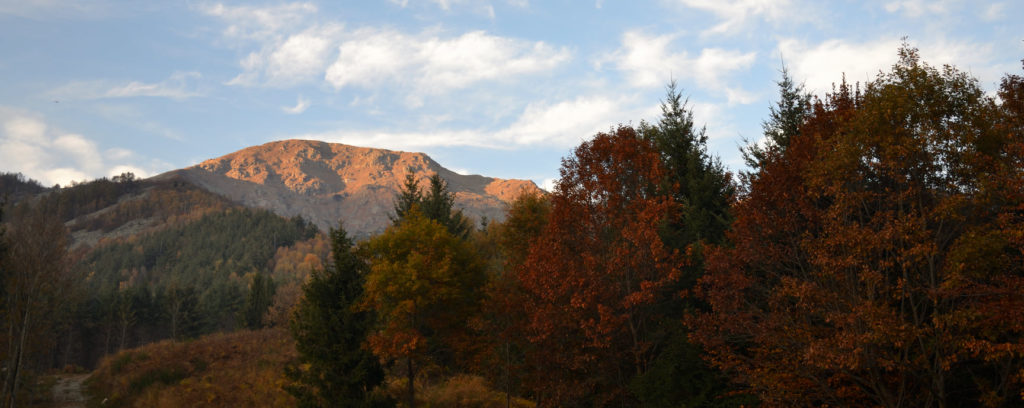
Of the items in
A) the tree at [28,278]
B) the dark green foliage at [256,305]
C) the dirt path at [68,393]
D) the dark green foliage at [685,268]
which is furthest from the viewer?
the dark green foliage at [256,305]

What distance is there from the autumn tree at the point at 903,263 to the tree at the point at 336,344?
11.9m

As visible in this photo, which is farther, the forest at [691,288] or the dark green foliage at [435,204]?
the dark green foliage at [435,204]

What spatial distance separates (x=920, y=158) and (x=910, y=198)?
1248mm

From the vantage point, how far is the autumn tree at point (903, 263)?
12086 mm

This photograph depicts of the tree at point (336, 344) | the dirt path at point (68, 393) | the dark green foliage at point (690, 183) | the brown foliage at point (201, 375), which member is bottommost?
the dirt path at point (68, 393)

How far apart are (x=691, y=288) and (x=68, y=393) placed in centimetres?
3803

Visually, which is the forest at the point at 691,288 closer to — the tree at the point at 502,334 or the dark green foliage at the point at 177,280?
the tree at the point at 502,334

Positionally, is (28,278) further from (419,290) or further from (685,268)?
(685,268)

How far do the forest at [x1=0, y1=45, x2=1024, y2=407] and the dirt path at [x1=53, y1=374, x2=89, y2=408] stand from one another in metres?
1.68

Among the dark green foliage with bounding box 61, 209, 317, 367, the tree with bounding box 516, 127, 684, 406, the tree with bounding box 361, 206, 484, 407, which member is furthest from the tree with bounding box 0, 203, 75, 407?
the dark green foliage with bounding box 61, 209, 317, 367

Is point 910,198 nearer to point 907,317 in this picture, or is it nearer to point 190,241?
point 907,317

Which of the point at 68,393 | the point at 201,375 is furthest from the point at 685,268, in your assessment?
the point at 68,393

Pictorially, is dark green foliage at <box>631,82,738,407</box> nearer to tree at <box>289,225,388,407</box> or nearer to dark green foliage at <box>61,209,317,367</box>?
tree at <box>289,225,388,407</box>

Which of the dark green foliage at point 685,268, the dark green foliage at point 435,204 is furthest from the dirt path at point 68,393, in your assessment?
the dark green foliage at point 685,268
